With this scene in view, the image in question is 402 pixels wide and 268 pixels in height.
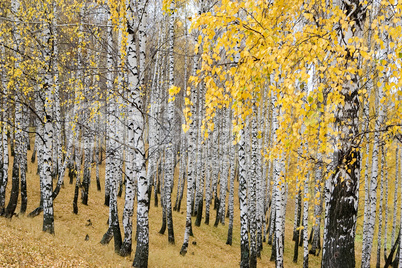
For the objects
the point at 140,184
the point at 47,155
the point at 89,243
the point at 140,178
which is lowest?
the point at 89,243

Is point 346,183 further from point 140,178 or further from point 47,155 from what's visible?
point 47,155

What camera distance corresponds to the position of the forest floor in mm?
6840

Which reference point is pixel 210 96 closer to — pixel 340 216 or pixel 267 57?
pixel 267 57

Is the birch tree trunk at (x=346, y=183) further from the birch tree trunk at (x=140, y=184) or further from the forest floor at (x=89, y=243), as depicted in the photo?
the forest floor at (x=89, y=243)

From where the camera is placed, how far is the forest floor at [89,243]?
6840 millimetres

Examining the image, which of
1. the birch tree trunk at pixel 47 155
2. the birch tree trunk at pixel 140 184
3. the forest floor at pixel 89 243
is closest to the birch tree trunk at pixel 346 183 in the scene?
the birch tree trunk at pixel 140 184

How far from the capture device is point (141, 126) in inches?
289

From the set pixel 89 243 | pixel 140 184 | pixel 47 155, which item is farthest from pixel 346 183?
pixel 47 155

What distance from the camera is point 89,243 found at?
9508mm

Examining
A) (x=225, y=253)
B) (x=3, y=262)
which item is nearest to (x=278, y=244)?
(x=225, y=253)

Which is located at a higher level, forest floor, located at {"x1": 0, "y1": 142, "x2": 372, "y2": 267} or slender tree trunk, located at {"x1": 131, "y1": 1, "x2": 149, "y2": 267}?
slender tree trunk, located at {"x1": 131, "y1": 1, "x2": 149, "y2": 267}

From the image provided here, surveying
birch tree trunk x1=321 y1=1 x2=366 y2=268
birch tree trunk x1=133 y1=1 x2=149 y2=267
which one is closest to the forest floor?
birch tree trunk x1=133 y1=1 x2=149 y2=267

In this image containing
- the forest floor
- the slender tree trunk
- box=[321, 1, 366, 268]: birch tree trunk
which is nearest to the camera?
box=[321, 1, 366, 268]: birch tree trunk

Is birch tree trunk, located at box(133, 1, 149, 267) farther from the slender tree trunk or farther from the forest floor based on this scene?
the forest floor
